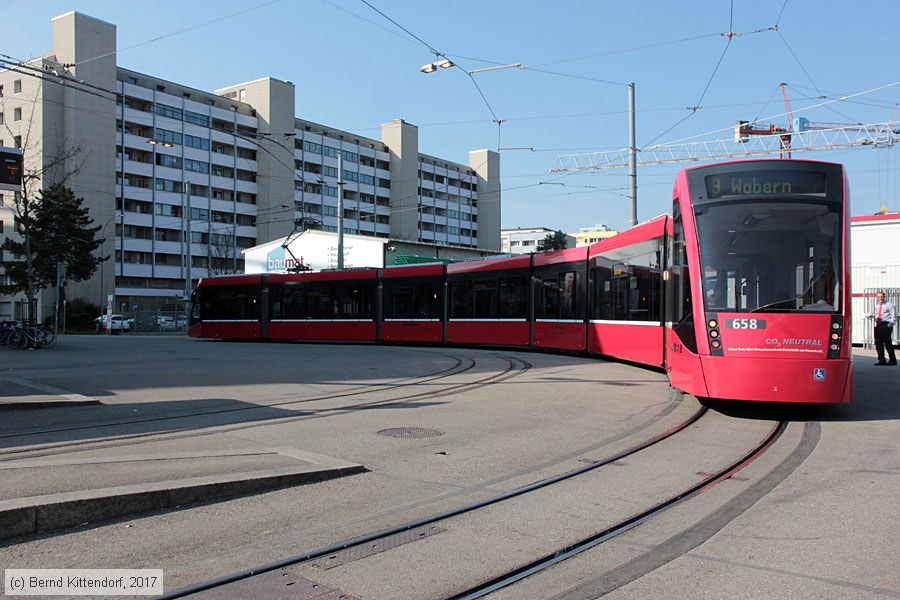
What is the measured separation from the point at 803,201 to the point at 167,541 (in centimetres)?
844

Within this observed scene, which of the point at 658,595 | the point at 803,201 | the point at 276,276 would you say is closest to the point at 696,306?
the point at 803,201

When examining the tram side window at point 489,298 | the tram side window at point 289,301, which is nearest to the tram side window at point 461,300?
the tram side window at point 489,298

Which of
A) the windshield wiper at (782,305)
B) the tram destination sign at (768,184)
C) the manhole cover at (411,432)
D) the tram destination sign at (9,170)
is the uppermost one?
the tram destination sign at (9,170)

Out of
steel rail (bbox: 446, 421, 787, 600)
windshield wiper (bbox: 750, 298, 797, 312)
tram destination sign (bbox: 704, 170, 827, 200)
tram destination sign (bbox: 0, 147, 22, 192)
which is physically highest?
tram destination sign (bbox: 0, 147, 22, 192)

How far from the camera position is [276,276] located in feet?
98.4

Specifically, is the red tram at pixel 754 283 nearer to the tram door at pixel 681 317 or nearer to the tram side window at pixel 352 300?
the tram door at pixel 681 317

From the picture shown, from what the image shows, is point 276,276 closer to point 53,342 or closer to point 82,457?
point 53,342

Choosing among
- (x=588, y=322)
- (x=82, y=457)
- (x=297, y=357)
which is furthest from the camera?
(x=297, y=357)

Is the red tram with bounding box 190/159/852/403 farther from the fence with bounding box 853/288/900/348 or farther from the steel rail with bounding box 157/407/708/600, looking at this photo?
the fence with bounding box 853/288/900/348

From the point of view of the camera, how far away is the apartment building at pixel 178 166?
66.4 metres

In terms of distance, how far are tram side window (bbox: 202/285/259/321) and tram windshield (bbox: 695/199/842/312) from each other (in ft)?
79.9

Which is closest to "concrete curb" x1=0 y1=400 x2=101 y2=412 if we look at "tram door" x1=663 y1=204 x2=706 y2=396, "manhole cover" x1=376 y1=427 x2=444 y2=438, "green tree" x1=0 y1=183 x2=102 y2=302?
"manhole cover" x1=376 y1=427 x2=444 y2=438

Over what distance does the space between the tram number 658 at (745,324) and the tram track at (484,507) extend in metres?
2.05

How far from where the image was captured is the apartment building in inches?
2613
